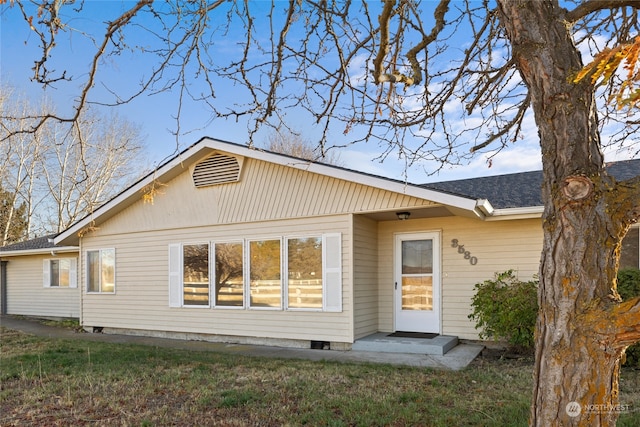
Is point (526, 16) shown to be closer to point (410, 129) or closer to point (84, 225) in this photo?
point (410, 129)

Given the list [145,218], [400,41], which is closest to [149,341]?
[145,218]

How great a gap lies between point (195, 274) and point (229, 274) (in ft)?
3.06

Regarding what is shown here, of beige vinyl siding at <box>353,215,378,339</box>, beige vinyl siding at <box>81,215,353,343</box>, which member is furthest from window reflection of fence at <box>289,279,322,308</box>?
beige vinyl siding at <box>353,215,378,339</box>

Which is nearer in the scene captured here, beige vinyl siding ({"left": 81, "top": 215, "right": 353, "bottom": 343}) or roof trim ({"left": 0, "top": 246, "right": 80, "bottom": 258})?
beige vinyl siding ({"left": 81, "top": 215, "right": 353, "bottom": 343})

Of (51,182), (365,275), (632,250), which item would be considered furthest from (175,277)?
(51,182)

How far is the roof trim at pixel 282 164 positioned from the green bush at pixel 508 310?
123cm

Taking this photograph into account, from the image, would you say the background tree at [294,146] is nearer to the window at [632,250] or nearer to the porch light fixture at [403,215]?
the porch light fixture at [403,215]

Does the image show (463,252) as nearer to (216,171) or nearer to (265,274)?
(265,274)

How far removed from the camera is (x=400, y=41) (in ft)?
14.2

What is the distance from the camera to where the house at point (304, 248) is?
8477mm

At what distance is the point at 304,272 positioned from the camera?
909 centimetres

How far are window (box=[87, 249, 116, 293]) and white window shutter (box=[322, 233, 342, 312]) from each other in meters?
5.91

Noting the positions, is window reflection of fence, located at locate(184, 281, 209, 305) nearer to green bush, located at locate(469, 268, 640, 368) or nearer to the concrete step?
the concrete step

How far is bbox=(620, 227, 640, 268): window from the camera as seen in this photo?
769 cm
